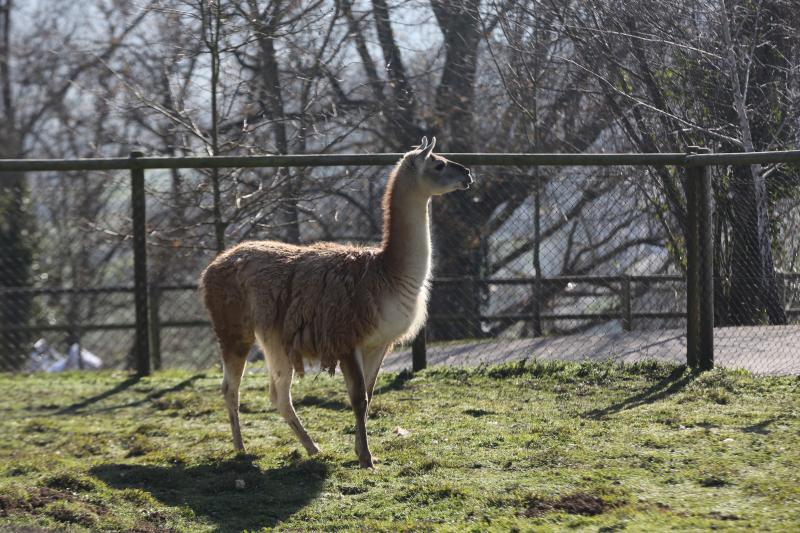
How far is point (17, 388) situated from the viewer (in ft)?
30.0

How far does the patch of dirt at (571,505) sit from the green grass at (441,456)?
1 cm

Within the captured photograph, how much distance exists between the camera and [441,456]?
575 centimetres

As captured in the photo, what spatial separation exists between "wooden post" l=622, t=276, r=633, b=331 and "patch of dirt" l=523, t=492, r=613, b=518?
4.96 meters

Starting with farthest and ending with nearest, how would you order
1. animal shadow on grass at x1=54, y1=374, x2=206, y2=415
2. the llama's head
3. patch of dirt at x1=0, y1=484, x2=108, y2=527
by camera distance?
animal shadow on grass at x1=54, y1=374, x2=206, y2=415, the llama's head, patch of dirt at x1=0, y1=484, x2=108, y2=527

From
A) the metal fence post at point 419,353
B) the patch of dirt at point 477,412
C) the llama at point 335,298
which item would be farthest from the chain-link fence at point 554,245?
the llama at point 335,298

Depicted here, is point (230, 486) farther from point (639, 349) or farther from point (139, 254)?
point (639, 349)

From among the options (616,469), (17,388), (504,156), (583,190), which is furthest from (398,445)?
(17,388)

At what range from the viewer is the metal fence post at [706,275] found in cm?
766

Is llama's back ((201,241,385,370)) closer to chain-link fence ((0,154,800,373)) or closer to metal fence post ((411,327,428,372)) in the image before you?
chain-link fence ((0,154,800,373))

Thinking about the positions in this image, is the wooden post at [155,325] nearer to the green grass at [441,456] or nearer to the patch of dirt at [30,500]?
the green grass at [441,456]

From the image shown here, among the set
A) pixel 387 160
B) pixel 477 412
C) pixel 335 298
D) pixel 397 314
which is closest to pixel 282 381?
pixel 335 298

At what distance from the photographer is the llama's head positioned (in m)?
6.20

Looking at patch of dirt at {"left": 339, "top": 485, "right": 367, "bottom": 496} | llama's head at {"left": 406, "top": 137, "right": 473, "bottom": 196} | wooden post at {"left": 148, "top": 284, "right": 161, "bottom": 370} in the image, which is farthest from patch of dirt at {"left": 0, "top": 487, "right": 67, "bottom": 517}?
wooden post at {"left": 148, "top": 284, "right": 161, "bottom": 370}

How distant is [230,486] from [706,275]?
4199mm
